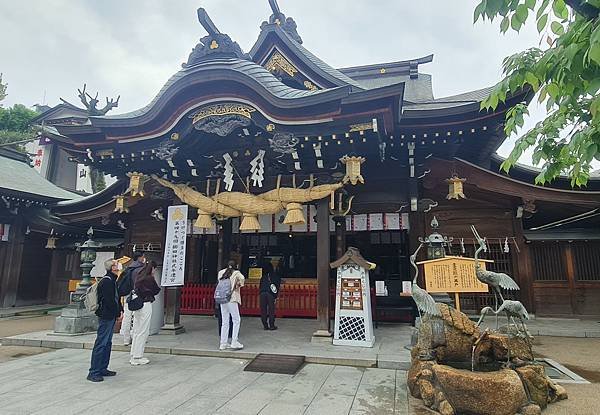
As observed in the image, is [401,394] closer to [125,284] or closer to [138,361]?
[138,361]

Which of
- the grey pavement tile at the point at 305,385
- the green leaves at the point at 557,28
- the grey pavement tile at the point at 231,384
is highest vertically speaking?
the green leaves at the point at 557,28

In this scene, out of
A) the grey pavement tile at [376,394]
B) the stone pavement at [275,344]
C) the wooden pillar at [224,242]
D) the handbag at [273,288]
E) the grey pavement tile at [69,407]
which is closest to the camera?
the grey pavement tile at [69,407]

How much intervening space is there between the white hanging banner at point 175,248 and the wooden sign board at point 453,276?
210 inches

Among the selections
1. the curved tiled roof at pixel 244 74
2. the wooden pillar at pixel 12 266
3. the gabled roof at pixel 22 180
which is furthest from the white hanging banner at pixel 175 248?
the wooden pillar at pixel 12 266

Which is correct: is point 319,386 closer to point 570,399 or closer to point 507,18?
point 570,399

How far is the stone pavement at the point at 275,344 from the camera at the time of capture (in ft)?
19.4

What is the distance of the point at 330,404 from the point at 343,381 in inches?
35.1

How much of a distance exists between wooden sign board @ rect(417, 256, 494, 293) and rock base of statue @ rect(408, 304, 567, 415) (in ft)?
5.19

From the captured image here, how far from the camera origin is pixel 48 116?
1012 inches

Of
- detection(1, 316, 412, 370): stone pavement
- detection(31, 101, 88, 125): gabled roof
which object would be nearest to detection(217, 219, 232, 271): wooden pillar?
detection(1, 316, 412, 370): stone pavement

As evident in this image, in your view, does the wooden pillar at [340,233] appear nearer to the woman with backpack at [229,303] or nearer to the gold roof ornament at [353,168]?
the gold roof ornament at [353,168]

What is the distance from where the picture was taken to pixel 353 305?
22.4 feet

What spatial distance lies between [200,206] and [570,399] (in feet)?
23.9

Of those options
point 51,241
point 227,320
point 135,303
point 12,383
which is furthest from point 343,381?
point 51,241
